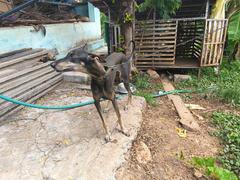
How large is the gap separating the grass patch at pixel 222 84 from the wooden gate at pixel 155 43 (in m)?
0.96

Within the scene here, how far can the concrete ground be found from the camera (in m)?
2.06

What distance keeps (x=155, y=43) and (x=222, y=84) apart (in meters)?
2.09

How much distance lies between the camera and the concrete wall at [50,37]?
4.08 m

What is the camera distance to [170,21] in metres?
5.41

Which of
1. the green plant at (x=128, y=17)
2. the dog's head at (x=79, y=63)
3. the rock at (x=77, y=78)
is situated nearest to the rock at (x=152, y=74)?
the green plant at (x=128, y=17)

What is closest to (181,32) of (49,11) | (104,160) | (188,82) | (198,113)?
(188,82)

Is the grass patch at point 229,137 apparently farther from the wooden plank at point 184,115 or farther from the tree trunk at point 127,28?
the tree trunk at point 127,28

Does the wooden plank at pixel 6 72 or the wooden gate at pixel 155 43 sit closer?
the wooden plank at pixel 6 72

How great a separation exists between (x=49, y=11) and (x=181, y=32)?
4.98 m

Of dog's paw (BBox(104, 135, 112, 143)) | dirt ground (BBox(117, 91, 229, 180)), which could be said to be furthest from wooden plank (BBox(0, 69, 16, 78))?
dirt ground (BBox(117, 91, 229, 180))

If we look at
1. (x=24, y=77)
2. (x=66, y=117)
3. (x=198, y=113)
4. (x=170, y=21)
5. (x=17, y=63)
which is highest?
(x=170, y=21)

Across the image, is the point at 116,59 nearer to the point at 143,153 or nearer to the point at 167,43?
the point at 143,153

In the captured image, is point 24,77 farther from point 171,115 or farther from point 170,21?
point 170,21

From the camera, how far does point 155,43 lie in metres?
5.64
